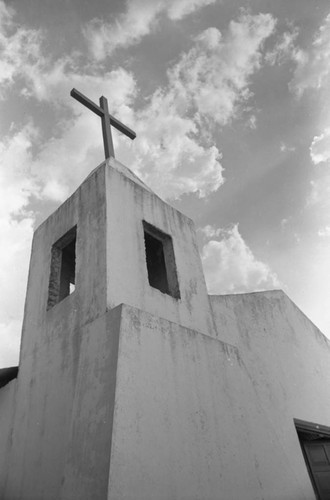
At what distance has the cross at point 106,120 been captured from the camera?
7036 millimetres

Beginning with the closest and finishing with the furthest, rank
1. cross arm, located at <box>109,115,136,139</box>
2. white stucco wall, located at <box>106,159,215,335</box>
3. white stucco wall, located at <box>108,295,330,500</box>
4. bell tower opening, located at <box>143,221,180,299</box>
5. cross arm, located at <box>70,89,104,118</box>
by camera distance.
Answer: white stucco wall, located at <box>108,295,330,500</box> → white stucco wall, located at <box>106,159,215,335</box> → bell tower opening, located at <box>143,221,180,299</box> → cross arm, located at <box>70,89,104,118</box> → cross arm, located at <box>109,115,136,139</box>

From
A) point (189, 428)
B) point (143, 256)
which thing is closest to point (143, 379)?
point (189, 428)

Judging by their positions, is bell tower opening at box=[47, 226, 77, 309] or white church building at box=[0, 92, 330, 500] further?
bell tower opening at box=[47, 226, 77, 309]

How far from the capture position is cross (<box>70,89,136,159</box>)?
277 inches

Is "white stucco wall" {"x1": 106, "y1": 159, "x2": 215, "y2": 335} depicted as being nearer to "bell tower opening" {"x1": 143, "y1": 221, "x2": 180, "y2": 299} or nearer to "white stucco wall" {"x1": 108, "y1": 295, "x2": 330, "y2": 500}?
"bell tower opening" {"x1": 143, "y1": 221, "x2": 180, "y2": 299}

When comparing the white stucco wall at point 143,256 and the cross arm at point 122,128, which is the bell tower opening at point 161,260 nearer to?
the white stucco wall at point 143,256

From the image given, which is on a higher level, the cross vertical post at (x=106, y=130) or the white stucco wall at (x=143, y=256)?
the cross vertical post at (x=106, y=130)

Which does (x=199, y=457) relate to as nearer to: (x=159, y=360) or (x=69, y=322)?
(x=159, y=360)

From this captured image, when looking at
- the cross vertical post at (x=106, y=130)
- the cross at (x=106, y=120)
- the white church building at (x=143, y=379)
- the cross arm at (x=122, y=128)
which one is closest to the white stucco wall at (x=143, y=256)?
the white church building at (x=143, y=379)

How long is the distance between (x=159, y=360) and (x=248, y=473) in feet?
5.36

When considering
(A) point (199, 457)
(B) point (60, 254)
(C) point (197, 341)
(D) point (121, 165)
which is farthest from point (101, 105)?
(A) point (199, 457)

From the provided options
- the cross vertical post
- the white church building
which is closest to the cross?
the cross vertical post

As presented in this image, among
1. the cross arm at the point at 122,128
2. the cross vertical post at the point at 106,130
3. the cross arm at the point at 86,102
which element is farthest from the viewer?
the cross arm at the point at 122,128

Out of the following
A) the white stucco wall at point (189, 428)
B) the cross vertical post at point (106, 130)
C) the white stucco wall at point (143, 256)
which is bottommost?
the white stucco wall at point (189, 428)
